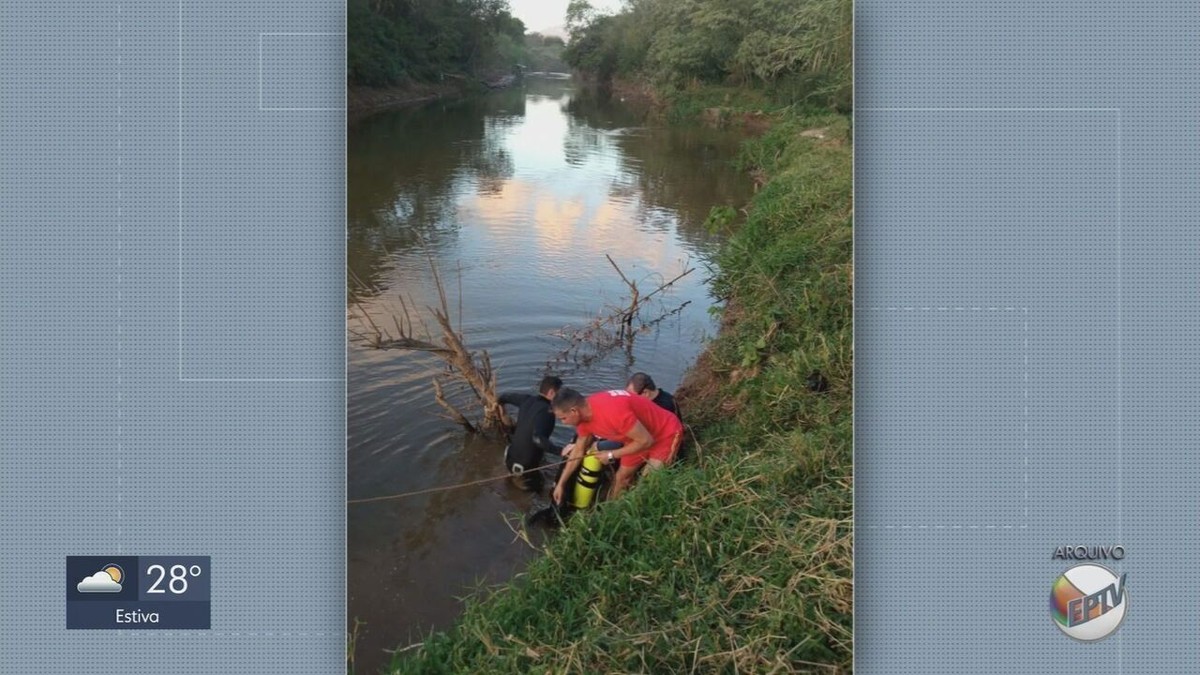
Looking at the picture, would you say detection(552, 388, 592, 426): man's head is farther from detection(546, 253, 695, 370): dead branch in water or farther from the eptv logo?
the eptv logo

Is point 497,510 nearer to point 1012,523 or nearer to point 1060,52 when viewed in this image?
point 1012,523

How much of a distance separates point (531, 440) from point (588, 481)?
1.68 ft

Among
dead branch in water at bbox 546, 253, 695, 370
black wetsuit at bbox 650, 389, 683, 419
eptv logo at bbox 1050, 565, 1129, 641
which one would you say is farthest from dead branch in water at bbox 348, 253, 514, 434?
eptv logo at bbox 1050, 565, 1129, 641

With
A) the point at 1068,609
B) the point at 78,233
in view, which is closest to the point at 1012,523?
the point at 1068,609

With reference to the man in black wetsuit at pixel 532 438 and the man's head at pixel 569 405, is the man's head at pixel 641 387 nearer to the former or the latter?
the man in black wetsuit at pixel 532 438

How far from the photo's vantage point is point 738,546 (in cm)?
321

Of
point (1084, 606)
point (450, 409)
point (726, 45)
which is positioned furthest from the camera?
point (726, 45)

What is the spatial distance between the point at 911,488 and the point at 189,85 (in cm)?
288

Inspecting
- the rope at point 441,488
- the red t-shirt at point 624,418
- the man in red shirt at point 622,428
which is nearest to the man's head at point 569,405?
the man in red shirt at point 622,428

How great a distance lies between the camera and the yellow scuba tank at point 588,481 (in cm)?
440

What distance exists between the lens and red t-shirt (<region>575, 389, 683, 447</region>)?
13.8 feet

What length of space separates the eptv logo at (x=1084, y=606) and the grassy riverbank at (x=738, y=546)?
72 cm

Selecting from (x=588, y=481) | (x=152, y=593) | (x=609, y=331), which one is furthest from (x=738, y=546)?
(x=609, y=331)

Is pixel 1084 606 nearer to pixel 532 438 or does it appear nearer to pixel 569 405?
pixel 569 405
